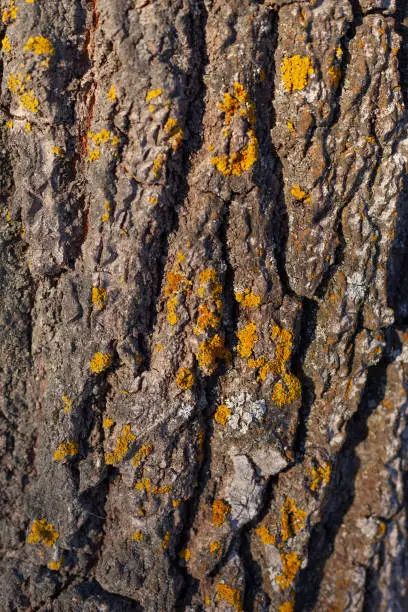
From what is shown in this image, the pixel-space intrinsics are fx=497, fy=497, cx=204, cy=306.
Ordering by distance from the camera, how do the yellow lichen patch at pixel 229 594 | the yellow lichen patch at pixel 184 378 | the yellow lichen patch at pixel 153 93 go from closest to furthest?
the yellow lichen patch at pixel 153 93 → the yellow lichen patch at pixel 184 378 → the yellow lichen patch at pixel 229 594

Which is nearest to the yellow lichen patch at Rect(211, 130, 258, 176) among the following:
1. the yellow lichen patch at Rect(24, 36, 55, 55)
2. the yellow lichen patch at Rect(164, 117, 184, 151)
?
the yellow lichen patch at Rect(164, 117, 184, 151)

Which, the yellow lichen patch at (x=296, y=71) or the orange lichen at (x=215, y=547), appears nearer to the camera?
the yellow lichen patch at (x=296, y=71)

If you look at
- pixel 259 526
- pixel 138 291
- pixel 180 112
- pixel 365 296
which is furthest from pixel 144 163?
pixel 259 526

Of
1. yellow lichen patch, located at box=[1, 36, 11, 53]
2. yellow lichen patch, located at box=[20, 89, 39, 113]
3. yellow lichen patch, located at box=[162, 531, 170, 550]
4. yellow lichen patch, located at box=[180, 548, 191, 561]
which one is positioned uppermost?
yellow lichen patch, located at box=[1, 36, 11, 53]

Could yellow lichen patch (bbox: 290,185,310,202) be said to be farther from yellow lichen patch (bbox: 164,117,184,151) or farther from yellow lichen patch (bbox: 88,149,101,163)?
yellow lichen patch (bbox: 88,149,101,163)

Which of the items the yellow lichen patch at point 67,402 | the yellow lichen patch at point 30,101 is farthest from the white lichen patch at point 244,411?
the yellow lichen patch at point 30,101

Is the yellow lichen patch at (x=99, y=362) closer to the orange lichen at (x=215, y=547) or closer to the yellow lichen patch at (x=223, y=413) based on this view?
the yellow lichen patch at (x=223, y=413)

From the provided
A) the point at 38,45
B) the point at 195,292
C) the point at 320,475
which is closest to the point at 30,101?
the point at 38,45
